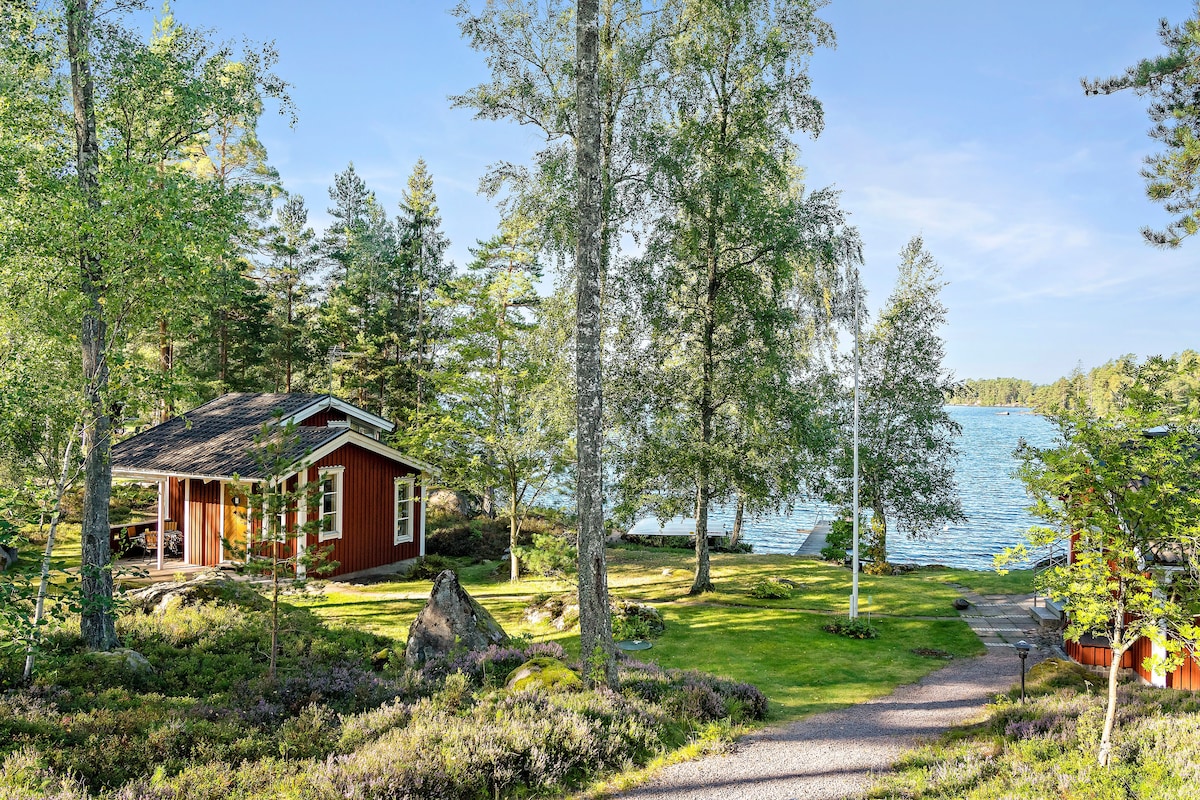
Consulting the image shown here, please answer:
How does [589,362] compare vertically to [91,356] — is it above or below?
below

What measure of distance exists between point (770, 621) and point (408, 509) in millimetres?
13207

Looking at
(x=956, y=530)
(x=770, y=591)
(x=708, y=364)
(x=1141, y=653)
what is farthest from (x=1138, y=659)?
(x=956, y=530)

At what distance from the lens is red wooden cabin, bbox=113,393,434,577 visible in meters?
18.9

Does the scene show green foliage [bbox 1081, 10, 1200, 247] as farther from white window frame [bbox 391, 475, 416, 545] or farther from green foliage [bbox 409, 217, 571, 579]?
white window frame [bbox 391, 475, 416, 545]

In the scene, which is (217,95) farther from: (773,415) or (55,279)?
(773,415)

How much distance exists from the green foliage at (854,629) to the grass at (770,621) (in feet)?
0.74

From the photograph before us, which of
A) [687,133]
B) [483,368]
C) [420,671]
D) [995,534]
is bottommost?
[995,534]

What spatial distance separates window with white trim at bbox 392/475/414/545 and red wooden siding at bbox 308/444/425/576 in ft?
0.65

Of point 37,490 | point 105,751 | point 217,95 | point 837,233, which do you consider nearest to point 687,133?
point 837,233

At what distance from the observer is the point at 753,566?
77.2 feet

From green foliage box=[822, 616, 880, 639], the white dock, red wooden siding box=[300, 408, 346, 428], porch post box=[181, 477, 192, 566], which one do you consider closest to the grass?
green foliage box=[822, 616, 880, 639]

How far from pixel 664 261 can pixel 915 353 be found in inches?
488

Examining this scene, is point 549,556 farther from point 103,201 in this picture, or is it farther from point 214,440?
point 214,440

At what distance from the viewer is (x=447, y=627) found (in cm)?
1112
